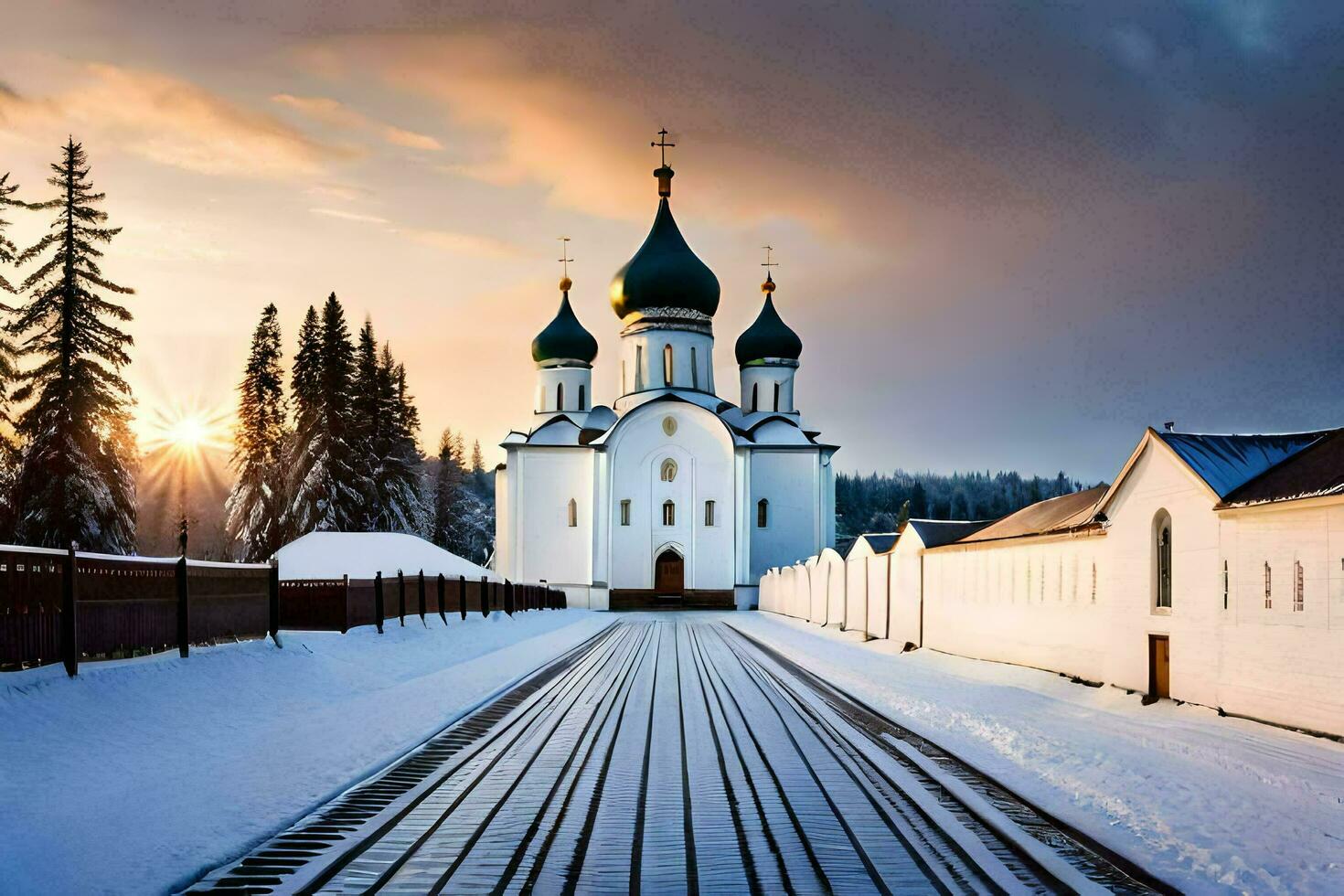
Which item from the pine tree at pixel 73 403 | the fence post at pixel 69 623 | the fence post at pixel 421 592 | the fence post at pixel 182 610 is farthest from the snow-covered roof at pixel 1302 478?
the pine tree at pixel 73 403

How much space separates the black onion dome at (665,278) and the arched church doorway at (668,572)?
14406mm

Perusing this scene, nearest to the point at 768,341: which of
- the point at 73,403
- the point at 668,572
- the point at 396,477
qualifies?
the point at 668,572

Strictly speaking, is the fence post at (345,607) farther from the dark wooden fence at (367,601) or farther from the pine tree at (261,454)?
the pine tree at (261,454)

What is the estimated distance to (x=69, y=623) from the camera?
33.1 ft

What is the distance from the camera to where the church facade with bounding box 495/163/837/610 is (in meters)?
56.7

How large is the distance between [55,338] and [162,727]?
3037 cm

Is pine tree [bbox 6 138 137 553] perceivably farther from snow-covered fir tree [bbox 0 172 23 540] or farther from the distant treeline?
the distant treeline

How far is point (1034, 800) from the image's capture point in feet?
25.9

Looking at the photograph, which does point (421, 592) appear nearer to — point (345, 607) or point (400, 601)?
point (400, 601)

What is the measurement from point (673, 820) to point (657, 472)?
50.8m

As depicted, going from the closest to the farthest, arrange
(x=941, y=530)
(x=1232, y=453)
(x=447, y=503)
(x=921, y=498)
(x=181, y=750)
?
(x=181, y=750)
(x=1232, y=453)
(x=941, y=530)
(x=447, y=503)
(x=921, y=498)

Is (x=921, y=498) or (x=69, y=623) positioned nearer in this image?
(x=69, y=623)

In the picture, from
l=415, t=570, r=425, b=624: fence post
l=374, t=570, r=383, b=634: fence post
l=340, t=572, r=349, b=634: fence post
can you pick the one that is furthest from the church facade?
l=340, t=572, r=349, b=634: fence post

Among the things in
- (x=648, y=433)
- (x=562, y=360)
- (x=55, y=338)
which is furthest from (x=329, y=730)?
(x=562, y=360)
